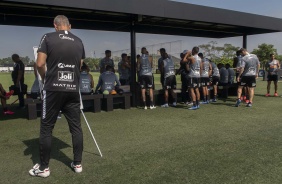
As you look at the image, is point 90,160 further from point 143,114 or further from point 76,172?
point 143,114

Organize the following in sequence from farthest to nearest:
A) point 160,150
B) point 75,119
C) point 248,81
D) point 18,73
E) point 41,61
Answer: point 248,81, point 18,73, point 160,150, point 75,119, point 41,61

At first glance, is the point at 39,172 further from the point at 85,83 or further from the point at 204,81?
the point at 204,81

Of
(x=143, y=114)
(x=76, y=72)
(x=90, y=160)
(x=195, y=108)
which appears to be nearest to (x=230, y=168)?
(x=90, y=160)

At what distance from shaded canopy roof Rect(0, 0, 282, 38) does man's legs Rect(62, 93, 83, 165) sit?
3.20 meters

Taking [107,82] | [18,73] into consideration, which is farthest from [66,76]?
[18,73]

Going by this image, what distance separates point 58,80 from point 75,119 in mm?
564

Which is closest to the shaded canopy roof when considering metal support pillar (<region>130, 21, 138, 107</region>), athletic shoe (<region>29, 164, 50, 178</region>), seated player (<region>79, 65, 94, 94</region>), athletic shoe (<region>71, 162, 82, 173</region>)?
metal support pillar (<region>130, 21, 138, 107</region>)

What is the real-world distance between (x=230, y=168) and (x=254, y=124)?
109 inches

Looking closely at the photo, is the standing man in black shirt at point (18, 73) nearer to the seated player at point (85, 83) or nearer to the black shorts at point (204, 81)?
the seated player at point (85, 83)

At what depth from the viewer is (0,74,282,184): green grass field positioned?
3.17 meters

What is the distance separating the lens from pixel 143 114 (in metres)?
6.99

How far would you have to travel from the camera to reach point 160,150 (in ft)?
13.5

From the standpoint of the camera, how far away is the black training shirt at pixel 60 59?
3.00 metres

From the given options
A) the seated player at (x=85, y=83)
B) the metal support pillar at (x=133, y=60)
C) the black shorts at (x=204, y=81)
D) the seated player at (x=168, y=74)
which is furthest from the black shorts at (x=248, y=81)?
the seated player at (x=85, y=83)
